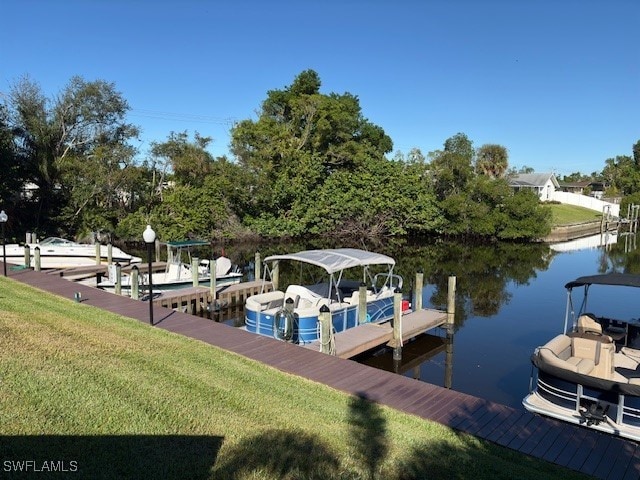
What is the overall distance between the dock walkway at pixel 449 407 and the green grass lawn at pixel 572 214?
5788 cm

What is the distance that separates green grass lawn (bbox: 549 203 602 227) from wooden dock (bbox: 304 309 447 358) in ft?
167

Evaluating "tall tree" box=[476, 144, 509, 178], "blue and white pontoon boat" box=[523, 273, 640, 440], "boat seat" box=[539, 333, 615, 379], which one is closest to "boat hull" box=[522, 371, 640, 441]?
"blue and white pontoon boat" box=[523, 273, 640, 440]

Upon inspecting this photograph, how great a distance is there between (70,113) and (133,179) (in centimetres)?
658

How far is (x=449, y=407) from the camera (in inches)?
314

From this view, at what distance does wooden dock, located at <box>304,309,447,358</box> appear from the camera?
12515 mm

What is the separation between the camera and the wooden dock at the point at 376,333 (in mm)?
12515

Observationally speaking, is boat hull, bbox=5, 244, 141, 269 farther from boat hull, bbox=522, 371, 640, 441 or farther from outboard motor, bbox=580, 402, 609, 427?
outboard motor, bbox=580, 402, 609, 427

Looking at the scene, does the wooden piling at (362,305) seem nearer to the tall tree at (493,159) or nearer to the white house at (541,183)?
the tall tree at (493,159)

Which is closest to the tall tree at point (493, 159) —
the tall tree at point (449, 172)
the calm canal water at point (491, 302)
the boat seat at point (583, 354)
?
the tall tree at point (449, 172)

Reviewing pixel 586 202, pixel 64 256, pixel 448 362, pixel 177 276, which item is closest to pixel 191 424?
pixel 448 362

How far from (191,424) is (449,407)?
433cm

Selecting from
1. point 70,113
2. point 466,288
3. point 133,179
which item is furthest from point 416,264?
point 70,113

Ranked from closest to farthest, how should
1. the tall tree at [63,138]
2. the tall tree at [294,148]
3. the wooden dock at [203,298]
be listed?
the wooden dock at [203,298]
the tall tree at [63,138]
the tall tree at [294,148]

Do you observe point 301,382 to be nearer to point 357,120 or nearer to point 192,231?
point 192,231
